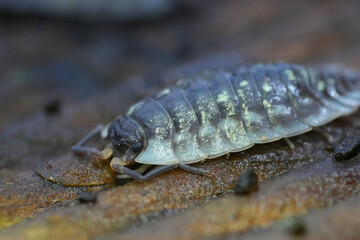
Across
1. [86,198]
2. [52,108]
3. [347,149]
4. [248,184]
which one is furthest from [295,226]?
[52,108]

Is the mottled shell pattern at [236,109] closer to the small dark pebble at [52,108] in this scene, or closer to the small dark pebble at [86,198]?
the small dark pebble at [86,198]

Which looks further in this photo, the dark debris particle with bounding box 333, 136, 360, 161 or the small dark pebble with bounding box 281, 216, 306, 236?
the dark debris particle with bounding box 333, 136, 360, 161

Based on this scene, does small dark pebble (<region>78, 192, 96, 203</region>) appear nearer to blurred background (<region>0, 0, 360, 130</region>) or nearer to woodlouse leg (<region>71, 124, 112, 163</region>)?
woodlouse leg (<region>71, 124, 112, 163</region>)

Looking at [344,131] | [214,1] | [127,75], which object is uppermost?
[214,1]

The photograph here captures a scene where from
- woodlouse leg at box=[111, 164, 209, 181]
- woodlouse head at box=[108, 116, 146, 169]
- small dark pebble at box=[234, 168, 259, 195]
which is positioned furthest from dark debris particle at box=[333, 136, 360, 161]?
woodlouse head at box=[108, 116, 146, 169]

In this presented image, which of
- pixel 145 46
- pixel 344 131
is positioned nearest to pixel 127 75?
pixel 145 46

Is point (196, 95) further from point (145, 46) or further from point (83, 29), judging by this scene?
point (83, 29)

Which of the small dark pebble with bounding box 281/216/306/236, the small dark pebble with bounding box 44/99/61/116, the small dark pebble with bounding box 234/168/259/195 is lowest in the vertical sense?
the small dark pebble with bounding box 281/216/306/236
